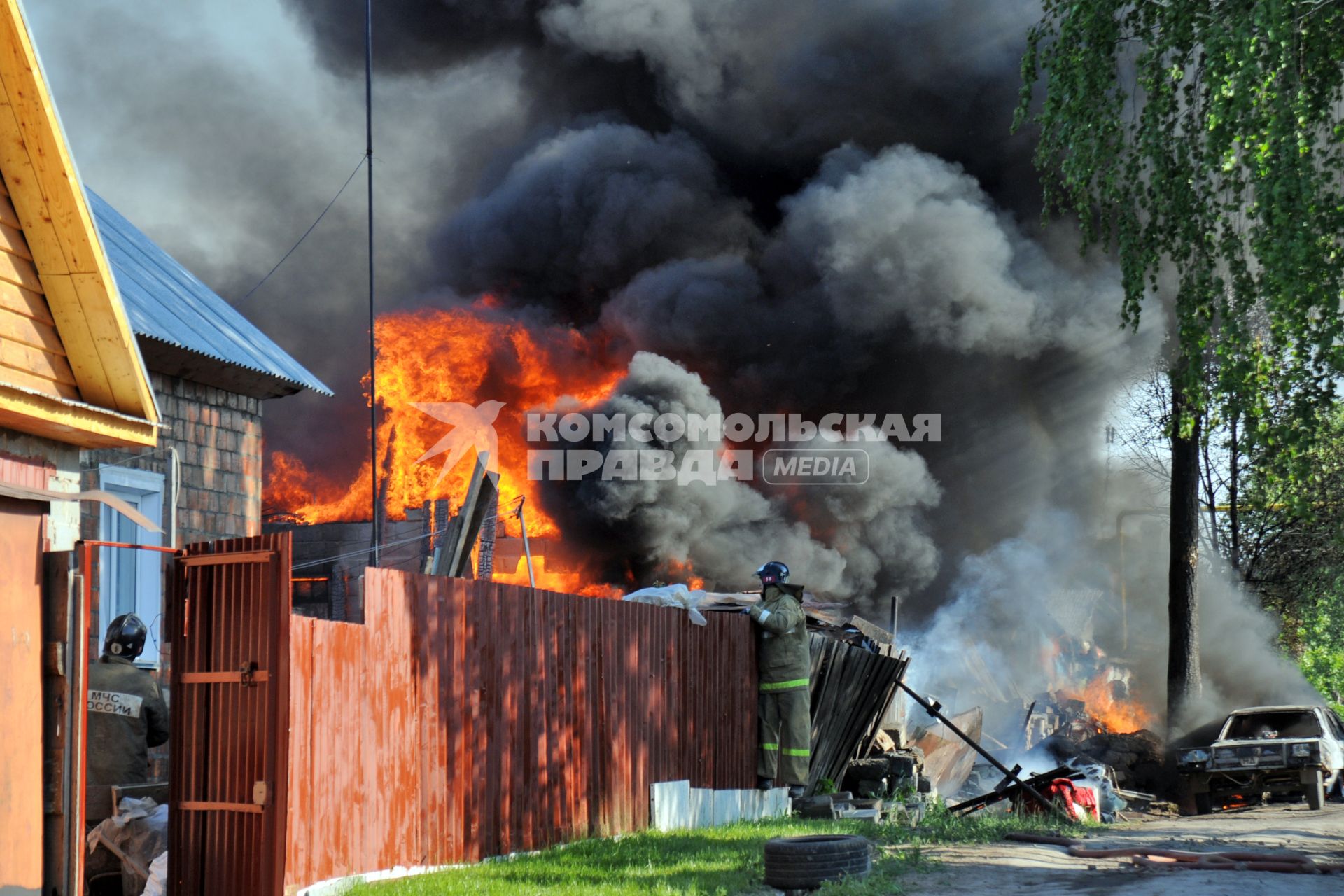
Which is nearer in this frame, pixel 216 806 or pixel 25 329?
pixel 25 329

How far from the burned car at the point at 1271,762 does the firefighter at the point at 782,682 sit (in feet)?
20.1

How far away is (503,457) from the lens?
32.0 m

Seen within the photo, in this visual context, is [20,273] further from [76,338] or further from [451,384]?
[451,384]

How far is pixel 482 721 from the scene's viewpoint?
7.64 meters

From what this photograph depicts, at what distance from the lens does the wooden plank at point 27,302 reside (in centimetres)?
586

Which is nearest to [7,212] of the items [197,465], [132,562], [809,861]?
[809,861]

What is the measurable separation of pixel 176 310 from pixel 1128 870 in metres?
Answer: 9.00

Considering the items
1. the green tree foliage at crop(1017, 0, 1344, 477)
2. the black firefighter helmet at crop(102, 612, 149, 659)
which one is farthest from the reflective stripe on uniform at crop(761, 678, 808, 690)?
the black firefighter helmet at crop(102, 612, 149, 659)

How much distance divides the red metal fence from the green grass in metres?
0.26

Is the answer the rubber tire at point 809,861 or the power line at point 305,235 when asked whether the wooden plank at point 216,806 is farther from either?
the power line at point 305,235

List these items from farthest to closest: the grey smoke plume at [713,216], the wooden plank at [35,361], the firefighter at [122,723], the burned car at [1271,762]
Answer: the grey smoke plume at [713,216] → the burned car at [1271,762] → the firefighter at [122,723] → the wooden plank at [35,361]

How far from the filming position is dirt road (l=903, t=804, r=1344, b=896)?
23.4ft

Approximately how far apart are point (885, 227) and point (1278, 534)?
40.8 ft

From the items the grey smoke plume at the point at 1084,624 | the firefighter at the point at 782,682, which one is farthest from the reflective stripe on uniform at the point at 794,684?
the grey smoke plume at the point at 1084,624
